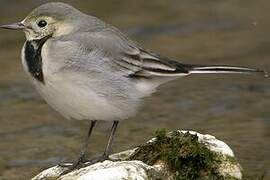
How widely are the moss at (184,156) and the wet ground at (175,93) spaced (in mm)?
2045

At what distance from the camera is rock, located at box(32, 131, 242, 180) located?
7.58 meters

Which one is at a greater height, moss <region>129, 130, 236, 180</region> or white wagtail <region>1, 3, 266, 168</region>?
white wagtail <region>1, 3, 266, 168</region>

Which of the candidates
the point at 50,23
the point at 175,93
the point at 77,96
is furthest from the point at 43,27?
the point at 175,93

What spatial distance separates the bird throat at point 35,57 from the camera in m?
7.98

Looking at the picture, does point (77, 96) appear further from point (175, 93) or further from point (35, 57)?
point (175, 93)

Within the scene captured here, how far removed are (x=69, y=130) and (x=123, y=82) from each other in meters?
4.01

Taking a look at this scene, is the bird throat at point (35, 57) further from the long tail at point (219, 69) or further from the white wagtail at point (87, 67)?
the long tail at point (219, 69)

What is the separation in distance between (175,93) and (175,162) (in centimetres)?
536

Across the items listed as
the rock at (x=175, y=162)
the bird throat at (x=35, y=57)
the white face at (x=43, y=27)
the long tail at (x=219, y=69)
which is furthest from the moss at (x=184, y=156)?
the white face at (x=43, y=27)

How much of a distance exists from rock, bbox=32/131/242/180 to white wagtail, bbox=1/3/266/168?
0.37m

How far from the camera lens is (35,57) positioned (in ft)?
26.6

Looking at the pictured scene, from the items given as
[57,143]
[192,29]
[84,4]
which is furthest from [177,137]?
[84,4]

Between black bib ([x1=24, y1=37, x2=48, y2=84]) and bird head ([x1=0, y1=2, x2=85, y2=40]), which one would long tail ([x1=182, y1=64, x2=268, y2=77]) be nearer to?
bird head ([x1=0, y1=2, x2=85, y2=40])

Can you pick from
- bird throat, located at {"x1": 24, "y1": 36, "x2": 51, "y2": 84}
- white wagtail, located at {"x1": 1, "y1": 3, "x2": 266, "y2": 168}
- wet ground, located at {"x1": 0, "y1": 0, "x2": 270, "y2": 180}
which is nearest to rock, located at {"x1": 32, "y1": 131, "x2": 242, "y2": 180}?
white wagtail, located at {"x1": 1, "y1": 3, "x2": 266, "y2": 168}
